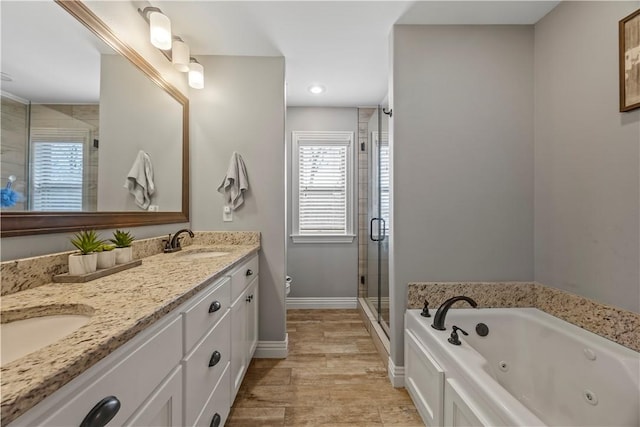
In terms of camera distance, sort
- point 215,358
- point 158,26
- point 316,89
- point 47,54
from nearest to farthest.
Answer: point 47,54 < point 215,358 < point 158,26 < point 316,89

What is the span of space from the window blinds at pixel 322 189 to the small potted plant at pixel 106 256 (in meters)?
2.10

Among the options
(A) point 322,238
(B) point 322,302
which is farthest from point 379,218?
(B) point 322,302

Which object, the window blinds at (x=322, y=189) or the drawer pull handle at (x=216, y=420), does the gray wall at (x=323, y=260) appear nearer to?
the window blinds at (x=322, y=189)

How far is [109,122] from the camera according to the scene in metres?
1.35

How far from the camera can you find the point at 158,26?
61.9 inches

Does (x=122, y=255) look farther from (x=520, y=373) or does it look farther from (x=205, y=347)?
(x=520, y=373)

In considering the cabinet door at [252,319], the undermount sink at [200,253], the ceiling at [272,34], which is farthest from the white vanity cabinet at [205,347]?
the ceiling at [272,34]

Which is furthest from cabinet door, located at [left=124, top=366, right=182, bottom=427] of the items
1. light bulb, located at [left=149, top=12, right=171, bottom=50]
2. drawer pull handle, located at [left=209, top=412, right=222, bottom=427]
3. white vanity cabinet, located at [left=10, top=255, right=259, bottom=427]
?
light bulb, located at [left=149, top=12, right=171, bottom=50]

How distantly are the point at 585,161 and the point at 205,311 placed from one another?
6.89ft

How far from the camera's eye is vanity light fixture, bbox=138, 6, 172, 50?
1.57m

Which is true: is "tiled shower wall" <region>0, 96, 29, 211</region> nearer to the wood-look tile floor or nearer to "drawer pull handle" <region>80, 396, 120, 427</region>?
"drawer pull handle" <region>80, 396, 120, 427</region>

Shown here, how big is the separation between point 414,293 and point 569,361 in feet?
2.67

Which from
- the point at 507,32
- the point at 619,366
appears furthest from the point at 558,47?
the point at 619,366

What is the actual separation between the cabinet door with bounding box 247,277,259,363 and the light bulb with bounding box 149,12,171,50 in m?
1.63
